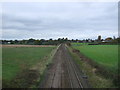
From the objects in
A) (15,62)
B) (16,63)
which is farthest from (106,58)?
Result: (15,62)

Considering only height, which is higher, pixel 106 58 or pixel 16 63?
pixel 106 58

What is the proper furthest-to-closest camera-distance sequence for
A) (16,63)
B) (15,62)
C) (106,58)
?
(106,58)
(15,62)
(16,63)

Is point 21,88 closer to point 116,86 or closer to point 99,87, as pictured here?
point 99,87

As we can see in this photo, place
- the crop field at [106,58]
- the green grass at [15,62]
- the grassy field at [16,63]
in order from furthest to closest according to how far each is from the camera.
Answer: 1. the crop field at [106,58]
2. the green grass at [15,62]
3. the grassy field at [16,63]

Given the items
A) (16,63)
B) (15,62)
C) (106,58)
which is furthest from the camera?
(106,58)

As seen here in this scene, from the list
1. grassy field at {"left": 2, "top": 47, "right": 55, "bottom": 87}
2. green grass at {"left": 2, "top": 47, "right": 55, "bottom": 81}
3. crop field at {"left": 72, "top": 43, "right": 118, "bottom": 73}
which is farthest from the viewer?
crop field at {"left": 72, "top": 43, "right": 118, "bottom": 73}

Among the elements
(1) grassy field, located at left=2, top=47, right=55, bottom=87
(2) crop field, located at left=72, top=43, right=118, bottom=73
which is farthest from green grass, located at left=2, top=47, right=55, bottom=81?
(2) crop field, located at left=72, top=43, right=118, bottom=73

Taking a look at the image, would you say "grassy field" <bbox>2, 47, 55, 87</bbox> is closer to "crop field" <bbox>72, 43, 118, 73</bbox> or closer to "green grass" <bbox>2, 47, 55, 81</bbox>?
"green grass" <bbox>2, 47, 55, 81</bbox>

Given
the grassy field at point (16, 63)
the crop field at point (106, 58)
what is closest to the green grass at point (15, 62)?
the grassy field at point (16, 63)

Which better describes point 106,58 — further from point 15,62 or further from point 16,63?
point 15,62

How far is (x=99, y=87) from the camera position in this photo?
41.9 ft

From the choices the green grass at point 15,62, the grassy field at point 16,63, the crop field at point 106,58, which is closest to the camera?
the grassy field at point 16,63

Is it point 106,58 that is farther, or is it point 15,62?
point 106,58

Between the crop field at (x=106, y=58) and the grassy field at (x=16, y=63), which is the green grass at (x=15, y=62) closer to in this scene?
the grassy field at (x=16, y=63)
